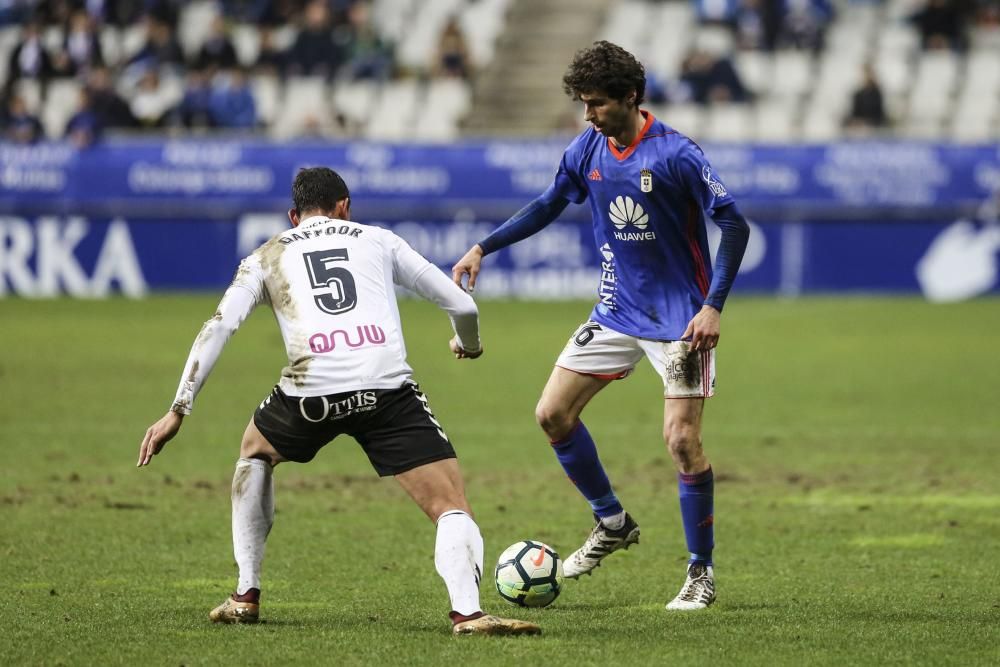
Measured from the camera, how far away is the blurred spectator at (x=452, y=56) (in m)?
27.7

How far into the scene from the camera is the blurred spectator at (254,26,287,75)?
2744cm

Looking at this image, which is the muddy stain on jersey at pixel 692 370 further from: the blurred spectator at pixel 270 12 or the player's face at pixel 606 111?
the blurred spectator at pixel 270 12

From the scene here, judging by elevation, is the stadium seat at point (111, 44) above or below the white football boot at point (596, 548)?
above

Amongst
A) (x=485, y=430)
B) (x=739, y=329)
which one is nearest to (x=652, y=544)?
(x=485, y=430)

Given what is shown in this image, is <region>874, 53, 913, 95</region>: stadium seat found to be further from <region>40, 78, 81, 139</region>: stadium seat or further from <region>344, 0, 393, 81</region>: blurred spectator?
<region>40, 78, 81, 139</region>: stadium seat

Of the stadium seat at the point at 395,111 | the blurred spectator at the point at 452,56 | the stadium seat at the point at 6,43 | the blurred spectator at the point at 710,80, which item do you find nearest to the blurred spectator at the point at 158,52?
the stadium seat at the point at 6,43

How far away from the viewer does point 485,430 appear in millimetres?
12438

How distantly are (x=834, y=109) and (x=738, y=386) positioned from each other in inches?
491

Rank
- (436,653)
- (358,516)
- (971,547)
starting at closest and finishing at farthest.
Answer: (436,653) → (971,547) → (358,516)

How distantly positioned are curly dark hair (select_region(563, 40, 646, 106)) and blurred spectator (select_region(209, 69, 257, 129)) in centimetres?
1959

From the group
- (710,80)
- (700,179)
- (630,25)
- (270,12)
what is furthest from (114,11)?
(700,179)

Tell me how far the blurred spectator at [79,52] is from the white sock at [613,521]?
21807 mm

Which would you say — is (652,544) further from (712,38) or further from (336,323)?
(712,38)

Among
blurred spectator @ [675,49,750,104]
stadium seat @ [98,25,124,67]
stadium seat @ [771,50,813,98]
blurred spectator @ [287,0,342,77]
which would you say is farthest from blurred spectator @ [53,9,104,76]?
stadium seat @ [771,50,813,98]
